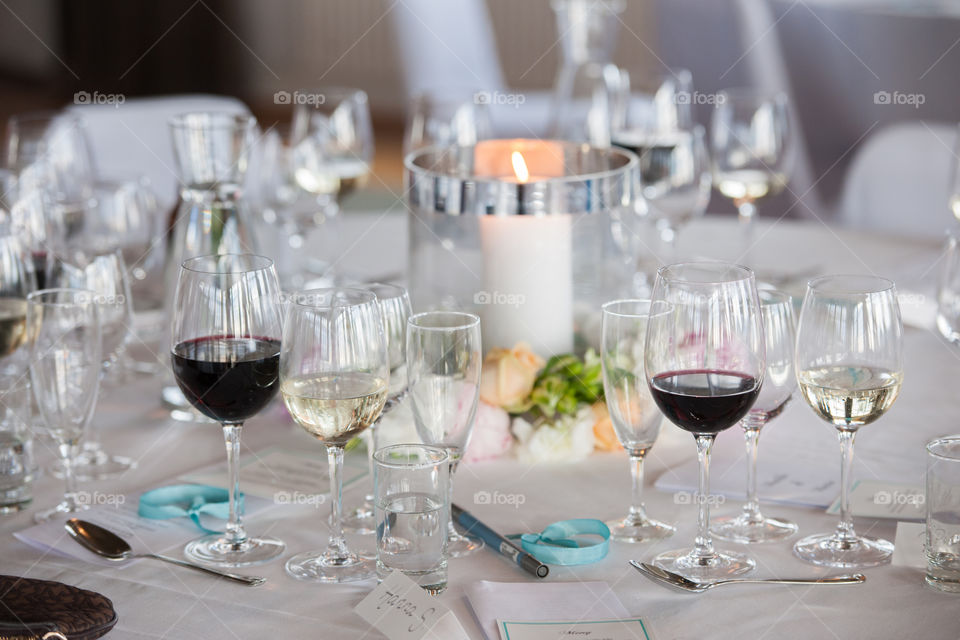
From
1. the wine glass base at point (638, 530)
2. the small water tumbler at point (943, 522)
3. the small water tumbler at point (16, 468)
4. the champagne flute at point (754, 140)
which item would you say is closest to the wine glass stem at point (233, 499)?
the small water tumbler at point (16, 468)

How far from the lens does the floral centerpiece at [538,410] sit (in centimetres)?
121

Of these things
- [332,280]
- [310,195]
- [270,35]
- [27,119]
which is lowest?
[332,280]

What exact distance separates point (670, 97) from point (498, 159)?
499 millimetres

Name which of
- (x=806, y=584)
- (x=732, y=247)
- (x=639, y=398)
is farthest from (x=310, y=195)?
(x=806, y=584)

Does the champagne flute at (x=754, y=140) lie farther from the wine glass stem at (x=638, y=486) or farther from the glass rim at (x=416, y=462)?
the glass rim at (x=416, y=462)

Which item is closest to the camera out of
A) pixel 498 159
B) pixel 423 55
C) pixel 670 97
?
pixel 498 159

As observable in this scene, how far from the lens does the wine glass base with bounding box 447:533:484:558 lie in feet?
3.35

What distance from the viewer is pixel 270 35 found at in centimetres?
683

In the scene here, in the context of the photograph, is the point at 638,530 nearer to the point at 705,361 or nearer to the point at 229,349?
the point at 705,361

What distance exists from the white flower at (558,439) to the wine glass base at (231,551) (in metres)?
0.29

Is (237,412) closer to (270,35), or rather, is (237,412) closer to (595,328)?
(595,328)

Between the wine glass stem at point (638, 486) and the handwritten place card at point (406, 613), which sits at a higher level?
the wine glass stem at point (638, 486)

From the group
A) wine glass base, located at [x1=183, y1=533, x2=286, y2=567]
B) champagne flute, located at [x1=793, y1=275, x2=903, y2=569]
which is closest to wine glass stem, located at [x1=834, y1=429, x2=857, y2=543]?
champagne flute, located at [x1=793, y1=275, x2=903, y2=569]

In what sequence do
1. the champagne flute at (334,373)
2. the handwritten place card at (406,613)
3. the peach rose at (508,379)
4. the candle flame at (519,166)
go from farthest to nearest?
the candle flame at (519,166) → the peach rose at (508,379) → the champagne flute at (334,373) → the handwritten place card at (406,613)
